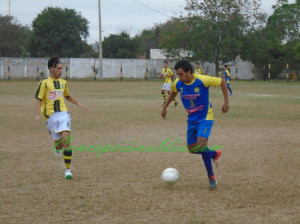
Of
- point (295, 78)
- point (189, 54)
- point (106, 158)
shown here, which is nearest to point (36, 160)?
point (106, 158)

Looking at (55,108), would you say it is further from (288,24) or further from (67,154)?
(288,24)

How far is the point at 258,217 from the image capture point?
5.06m

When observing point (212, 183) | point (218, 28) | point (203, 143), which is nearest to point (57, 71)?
point (203, 143)

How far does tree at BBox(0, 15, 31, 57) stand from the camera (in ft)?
228

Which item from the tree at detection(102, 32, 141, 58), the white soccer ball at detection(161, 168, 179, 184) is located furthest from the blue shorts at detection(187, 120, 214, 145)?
the tree at detection(102, 32, 141, 58)

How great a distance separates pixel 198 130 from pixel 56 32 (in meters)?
56.6

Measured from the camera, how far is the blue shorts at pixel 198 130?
21.0ft

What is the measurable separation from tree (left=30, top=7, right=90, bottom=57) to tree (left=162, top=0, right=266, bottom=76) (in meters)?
17.3

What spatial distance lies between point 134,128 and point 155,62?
4291 centimetres

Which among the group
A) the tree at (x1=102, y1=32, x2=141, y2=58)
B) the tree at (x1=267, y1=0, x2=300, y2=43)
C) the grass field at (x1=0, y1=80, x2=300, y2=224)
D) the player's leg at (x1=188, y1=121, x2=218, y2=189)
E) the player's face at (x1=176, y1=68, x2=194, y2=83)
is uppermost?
the tree at (x1=267, y1=0, x2=300, y2=43)

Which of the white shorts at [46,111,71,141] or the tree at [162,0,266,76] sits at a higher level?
the tree at [162,0,266,76]

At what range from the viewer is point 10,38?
230ft

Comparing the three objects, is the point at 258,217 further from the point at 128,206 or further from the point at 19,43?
the point at 19,43

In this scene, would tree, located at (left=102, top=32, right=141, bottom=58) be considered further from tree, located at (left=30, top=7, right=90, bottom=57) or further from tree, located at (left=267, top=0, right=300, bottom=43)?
tree, located at (left=267, top=0, right=300, bottom=43)
